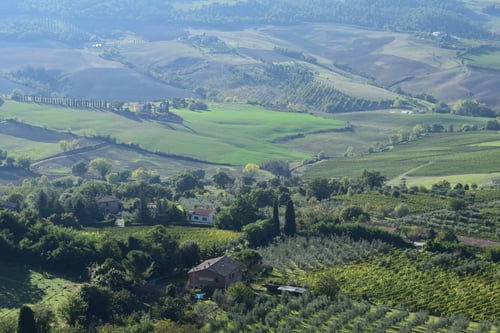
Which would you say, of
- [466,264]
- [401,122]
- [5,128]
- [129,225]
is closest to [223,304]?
[466,264]

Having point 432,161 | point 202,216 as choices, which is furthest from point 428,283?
point 432,161

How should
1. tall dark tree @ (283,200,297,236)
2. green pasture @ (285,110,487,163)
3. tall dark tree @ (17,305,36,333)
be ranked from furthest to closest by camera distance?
green pasture @ (285,110,487,163)
tall dark tree @ (283,200,297,236)
tall dark tree @ (17,305,36,333)

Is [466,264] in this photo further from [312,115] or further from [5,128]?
[312,115]

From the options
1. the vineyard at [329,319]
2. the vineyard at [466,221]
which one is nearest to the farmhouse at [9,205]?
the vineyard at [466,221]

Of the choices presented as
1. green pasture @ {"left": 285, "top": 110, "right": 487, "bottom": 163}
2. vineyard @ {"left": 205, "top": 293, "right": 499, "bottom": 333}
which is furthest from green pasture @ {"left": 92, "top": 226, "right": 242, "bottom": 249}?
green pasture @ {"left": 285, "top": 110, "right": 487, "bottom": 163}

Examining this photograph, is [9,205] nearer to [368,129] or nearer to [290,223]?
[290,223]

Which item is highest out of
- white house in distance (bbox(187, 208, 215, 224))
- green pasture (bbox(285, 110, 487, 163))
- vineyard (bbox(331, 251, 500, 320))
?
vineyard (bbox(331, 251, 500, 320))

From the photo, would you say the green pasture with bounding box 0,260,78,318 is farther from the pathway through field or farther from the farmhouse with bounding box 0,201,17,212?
Result: the pathway through field
